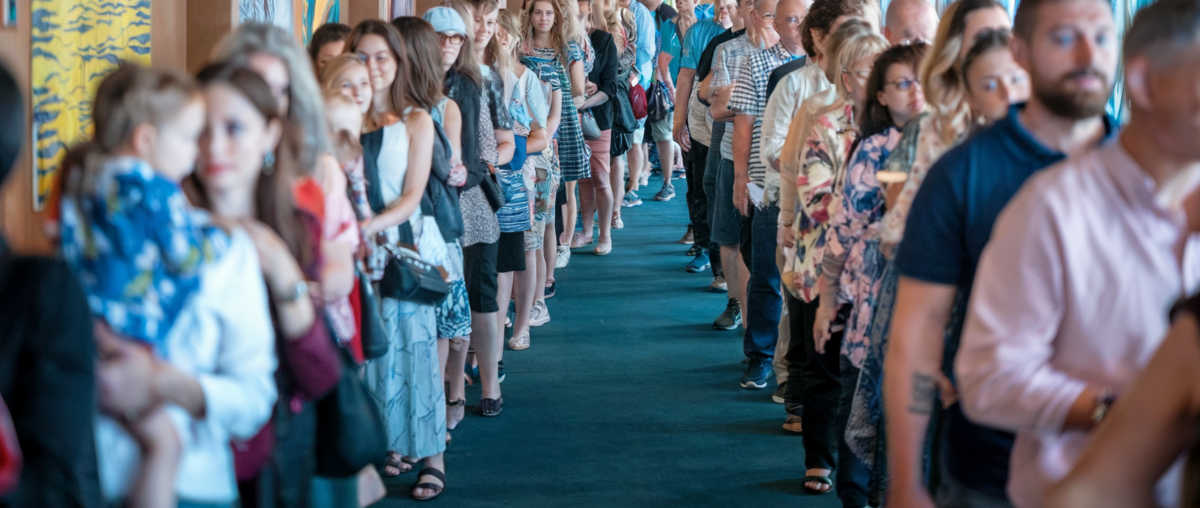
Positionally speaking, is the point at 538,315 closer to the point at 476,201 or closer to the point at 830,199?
the point at 476,201

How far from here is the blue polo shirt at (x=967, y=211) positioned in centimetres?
199

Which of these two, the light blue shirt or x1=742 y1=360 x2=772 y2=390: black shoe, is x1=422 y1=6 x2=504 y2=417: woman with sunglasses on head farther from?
the light blue shirt

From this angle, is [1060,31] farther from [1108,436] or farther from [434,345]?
[434,345]

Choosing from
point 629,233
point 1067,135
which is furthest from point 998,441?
point 629,233

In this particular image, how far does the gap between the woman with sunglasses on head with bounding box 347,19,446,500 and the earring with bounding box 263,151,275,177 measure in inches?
54.5

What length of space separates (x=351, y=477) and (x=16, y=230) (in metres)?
1.07

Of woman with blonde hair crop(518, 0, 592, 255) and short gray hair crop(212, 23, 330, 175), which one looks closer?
short gray hair crop(212, 23, 330, 175)

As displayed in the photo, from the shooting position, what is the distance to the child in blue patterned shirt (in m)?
1.74

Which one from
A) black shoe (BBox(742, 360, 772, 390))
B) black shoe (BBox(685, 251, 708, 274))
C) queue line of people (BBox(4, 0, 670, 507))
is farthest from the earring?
black shoe (BBox(685, 251, 708, 274))

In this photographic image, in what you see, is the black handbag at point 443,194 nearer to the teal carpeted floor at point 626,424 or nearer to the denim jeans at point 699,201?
the teal carpeted floor at point 626,424

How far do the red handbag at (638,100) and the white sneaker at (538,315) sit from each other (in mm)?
2586

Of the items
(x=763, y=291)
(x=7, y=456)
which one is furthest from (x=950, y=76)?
(x=763, y=291)

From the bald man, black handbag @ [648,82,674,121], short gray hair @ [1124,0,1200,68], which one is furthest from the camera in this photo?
black handbag @ [648,82,674,121]

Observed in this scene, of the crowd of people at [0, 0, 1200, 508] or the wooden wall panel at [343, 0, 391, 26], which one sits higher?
the wooden wall panel at [343, 0, 391, 26]
